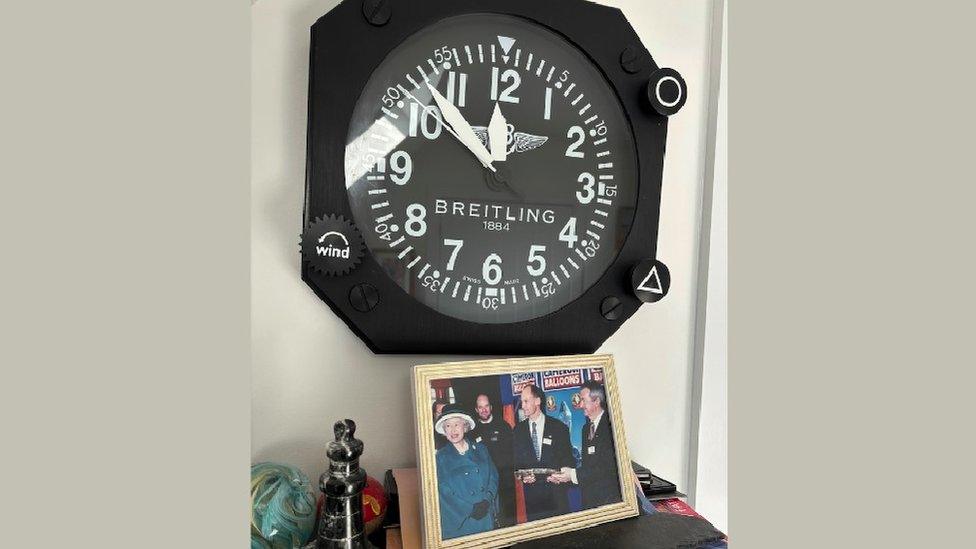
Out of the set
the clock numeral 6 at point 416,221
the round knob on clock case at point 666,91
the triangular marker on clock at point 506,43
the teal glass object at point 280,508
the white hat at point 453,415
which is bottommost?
the teal glass object at point 280,508

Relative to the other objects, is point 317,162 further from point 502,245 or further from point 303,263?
point 502,245

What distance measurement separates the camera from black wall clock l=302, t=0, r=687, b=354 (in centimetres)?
83

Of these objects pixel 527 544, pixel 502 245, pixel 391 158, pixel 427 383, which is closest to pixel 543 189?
pixel 502 245

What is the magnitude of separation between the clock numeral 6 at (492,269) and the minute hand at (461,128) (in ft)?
0.45

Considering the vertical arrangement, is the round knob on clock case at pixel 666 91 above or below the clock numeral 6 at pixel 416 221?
above

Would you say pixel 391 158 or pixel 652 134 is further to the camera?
pixel 652 134

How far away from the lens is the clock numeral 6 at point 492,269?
0.90 metres

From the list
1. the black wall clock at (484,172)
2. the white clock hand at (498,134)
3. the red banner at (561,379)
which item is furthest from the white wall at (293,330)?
the white clock hand at (498,134)

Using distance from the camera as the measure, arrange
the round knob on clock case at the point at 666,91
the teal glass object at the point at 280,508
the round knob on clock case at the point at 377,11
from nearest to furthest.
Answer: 1. the teal glass object at the point at 280,508
2. the round knob on clock case at the point at 377,11
3. the round knob on clock case at the point at 666,91

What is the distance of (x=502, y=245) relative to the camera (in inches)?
35.9

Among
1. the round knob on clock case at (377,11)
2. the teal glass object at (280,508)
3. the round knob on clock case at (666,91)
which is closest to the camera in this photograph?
the teal glass object at (280,508)

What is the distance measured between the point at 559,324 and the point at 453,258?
7.5 inches

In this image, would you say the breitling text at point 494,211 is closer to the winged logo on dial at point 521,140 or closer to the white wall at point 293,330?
the winged logo on dial at point 521,140

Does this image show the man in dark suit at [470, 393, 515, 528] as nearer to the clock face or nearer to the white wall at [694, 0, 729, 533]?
the clock face
